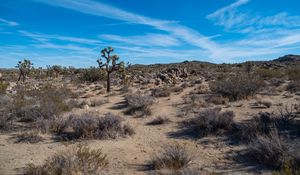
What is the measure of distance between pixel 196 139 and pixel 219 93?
7724mm

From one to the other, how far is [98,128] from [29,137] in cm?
191

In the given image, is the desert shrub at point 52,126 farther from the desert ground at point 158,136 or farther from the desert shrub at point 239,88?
the desert shrub at point 239,88

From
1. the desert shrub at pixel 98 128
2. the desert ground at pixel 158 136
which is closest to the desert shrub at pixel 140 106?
the desert ground at pixel 158 136

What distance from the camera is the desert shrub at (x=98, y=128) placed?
8523 millimetres

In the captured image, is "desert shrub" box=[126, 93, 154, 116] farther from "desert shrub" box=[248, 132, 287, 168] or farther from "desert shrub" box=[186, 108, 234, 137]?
"desert shrub" box=[248, 132, 287, 168]

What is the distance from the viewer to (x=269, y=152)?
623cm

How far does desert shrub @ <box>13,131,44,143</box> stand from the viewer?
26.9 ft

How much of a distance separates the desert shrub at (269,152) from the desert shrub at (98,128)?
3.80 metres

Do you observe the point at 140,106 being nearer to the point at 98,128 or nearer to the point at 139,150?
the point at 98,128

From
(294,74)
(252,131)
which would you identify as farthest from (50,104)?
(294,74)

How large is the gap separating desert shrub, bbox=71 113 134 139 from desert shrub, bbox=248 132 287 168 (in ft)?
12.5

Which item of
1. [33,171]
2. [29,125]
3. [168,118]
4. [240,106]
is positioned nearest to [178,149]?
[33,171]

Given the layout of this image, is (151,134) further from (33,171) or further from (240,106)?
(240,106)

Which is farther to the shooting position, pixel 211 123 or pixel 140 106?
pixel 140 106
